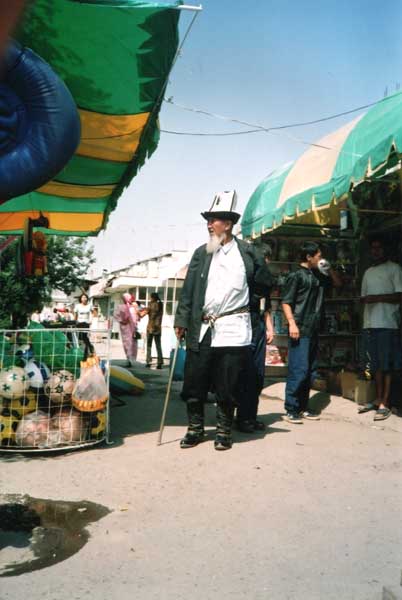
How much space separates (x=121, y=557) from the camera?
2699 millimetres

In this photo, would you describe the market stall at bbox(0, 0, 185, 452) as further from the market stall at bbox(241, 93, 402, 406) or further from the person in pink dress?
the person in pink dress

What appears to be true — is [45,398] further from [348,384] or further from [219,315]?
[348,384]

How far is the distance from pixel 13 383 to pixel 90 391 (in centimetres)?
63

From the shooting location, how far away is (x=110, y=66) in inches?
193

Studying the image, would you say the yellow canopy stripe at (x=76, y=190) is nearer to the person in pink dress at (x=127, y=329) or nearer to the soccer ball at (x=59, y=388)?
the soccer ball at (x=59, y=388)

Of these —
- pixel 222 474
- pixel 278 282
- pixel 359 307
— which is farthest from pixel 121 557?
pixel 278 282

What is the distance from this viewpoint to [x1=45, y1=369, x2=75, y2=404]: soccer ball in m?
4.58

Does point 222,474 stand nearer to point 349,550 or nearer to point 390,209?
point 349,550

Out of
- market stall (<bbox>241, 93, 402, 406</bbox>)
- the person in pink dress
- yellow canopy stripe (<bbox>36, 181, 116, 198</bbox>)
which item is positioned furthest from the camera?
the person in pink dress

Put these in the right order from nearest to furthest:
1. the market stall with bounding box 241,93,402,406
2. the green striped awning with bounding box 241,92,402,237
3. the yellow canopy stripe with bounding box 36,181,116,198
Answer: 1. the green striped awning with bounding box 241,92,402,237
2. the market stall with bounding box 241,93,402,406
3. the yellow canopy stripe with bounding box 36,181,116,198

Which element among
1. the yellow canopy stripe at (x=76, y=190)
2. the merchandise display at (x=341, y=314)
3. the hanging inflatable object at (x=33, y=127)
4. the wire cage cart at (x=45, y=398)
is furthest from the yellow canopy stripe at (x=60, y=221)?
the hanging inflatable object at (x=33, y=127)

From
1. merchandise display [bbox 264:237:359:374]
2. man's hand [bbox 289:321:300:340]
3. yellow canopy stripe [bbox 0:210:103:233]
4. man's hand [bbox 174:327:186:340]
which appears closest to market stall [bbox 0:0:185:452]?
man's hand [bbox 174:327:186:340]

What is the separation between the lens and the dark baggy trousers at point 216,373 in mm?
4871

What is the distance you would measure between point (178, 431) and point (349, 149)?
391 centimetres
